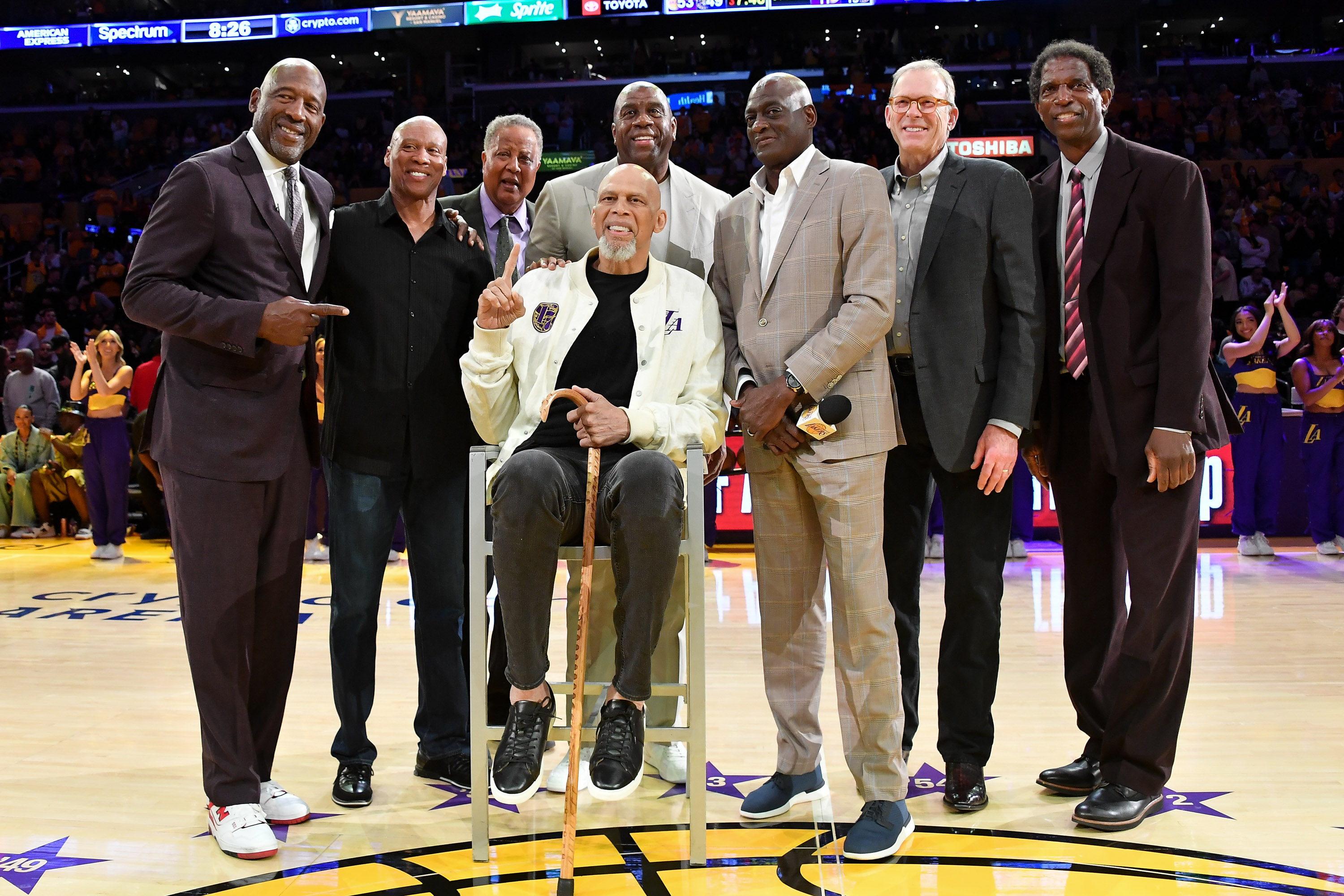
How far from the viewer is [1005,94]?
63.9ft

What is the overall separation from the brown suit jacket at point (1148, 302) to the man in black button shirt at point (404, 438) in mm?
1766

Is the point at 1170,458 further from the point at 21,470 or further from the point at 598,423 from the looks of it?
the point at 21,470

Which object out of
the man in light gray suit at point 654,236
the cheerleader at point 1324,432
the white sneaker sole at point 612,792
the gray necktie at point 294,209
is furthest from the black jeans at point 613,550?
the cheerleader at point 1324,432

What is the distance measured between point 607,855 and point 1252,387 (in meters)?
6.89

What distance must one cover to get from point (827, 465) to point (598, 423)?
1.92 feet

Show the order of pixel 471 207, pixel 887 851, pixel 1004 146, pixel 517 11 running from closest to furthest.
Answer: pixel 887 851 → pixel 471 207 → pixel 1004 146 → pixel 517 11

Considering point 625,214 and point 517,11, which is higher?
point 517,11

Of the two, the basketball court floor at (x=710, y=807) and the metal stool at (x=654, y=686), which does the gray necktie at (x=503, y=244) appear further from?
the basketball court floor at (x=710, y=807)

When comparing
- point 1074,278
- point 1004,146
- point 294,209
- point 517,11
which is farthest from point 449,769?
point 517,11

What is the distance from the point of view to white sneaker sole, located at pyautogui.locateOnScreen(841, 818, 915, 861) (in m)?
2.47

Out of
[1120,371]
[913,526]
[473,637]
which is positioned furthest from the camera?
[913,526]

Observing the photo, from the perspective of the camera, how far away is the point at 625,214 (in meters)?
2.74

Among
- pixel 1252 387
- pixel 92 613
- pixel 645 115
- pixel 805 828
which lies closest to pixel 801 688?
pixel 805 828

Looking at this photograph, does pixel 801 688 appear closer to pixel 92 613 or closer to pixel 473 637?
pixel 473 637
